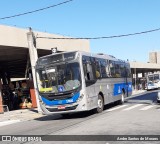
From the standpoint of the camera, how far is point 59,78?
1631 centimetres

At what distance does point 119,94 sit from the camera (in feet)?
73.9

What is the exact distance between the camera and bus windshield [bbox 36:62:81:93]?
16.1 metres

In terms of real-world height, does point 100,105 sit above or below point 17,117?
above

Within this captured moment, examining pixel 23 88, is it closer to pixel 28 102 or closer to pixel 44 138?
pixel 28 102

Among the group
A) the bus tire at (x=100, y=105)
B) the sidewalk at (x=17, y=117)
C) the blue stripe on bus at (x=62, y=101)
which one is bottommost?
the sidewalk at (x=17, y=117)

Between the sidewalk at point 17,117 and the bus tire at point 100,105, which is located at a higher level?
the bus tire at point 100,105

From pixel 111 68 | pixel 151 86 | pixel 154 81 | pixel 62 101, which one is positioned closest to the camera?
pixel 62 101

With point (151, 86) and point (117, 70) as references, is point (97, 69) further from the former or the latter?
point (151, 86)

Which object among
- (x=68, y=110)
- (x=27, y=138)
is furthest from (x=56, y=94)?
(x=27, y=138)

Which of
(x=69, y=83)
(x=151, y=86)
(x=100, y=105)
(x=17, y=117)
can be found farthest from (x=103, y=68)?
(x=151, y=86)

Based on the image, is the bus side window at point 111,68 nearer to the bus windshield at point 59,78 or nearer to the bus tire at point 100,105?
the bus tire at point 100,105

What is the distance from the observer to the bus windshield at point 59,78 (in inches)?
633

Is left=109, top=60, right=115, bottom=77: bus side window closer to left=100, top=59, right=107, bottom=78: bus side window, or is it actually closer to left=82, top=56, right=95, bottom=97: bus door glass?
left=100, top=59, right=107, bottom=78: bus side window

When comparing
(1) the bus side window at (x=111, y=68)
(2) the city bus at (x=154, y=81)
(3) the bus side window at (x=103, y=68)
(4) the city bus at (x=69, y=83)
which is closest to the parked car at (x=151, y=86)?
(2) the city bus at (x=154, y=81)
